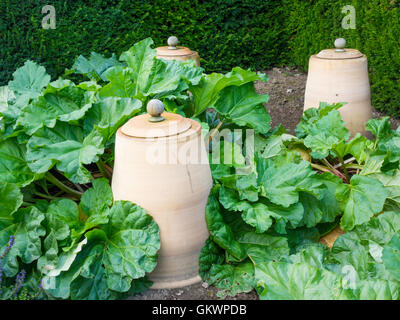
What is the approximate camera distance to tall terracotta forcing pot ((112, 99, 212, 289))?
2203 mm

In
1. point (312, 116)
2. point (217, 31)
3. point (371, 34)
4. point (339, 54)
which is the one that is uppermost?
point (339, 54)

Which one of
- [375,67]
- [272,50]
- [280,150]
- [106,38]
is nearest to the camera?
[280,150]

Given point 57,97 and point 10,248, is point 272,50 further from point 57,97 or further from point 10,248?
point 10,248

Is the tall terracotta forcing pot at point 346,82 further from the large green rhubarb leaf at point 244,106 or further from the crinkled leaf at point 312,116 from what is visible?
the large green rhubarb leaf at point 244,106

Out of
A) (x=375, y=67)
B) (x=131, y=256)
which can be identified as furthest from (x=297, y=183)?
(x=375, y=67)

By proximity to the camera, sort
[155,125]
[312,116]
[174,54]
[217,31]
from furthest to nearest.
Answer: [217,31], [174,54], [312,116], [155,125]

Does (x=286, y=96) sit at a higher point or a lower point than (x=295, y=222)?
lower

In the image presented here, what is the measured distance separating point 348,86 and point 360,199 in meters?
1.34

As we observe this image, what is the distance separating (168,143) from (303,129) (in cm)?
147

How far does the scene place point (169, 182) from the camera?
2.22m

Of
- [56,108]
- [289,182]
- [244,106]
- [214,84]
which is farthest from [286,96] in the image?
[56,108]

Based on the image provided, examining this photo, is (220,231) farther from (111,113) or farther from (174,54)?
(174,54)

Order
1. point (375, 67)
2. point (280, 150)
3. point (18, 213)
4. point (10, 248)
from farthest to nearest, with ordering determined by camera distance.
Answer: point (375, 67)
point (280, 150)
point (18, 213)
point (10, 248)

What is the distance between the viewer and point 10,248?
2.15 metres
